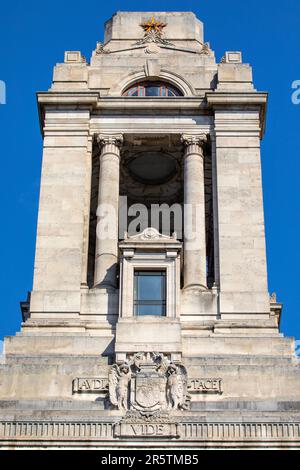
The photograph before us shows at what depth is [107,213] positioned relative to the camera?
4788 centimetres

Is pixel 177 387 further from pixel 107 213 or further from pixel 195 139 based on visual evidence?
pixel 195 139

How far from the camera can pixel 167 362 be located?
38.3 meters

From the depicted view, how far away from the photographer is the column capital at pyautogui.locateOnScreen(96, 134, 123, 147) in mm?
49875

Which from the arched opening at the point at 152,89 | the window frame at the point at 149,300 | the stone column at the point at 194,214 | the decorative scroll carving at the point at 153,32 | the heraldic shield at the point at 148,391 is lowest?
the heraldic shield at the point at 148,391

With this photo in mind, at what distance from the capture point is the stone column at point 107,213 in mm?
45688

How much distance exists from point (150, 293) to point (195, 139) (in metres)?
9.82

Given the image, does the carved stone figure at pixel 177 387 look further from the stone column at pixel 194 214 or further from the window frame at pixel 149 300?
the stone column at pixel 194 214

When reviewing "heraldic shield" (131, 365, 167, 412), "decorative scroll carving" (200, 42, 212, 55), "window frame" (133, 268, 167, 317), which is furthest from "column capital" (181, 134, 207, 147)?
"heraldic shield" (131, 365, 167, 412)

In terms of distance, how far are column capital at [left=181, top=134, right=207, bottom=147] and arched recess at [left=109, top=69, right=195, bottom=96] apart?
293 cm

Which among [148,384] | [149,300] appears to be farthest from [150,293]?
[148,384]

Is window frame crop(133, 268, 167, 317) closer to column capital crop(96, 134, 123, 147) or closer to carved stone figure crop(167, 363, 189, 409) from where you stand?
carved stone figure crop(167, 363, 189, 409)

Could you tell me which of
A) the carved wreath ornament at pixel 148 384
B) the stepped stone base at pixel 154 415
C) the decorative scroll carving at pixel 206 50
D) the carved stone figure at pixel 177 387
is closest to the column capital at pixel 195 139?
the decorative scroll carving at pixel 206 50

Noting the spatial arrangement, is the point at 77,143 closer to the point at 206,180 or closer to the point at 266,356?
the point at 206,180

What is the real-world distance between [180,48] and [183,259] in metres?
12.9
